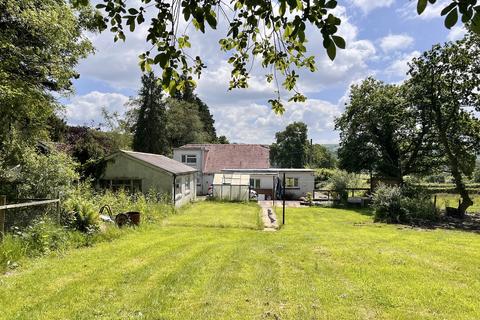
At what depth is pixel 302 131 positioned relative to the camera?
7750 cm

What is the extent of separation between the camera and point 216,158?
44.4m

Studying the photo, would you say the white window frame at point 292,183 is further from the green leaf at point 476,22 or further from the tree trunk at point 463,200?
the green leaf at point 476,22

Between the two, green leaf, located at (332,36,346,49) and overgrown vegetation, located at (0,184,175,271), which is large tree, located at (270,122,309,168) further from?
green leaf, located at (332,36,346,49)

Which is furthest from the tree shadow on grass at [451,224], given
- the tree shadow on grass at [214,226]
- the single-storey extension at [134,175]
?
the single-storey extension at [134,175]

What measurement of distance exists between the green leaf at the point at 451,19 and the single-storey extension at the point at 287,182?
33710 mm

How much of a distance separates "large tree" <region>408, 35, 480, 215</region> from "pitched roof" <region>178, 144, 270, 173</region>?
1953cm

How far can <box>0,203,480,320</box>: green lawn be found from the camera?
17.6 feet

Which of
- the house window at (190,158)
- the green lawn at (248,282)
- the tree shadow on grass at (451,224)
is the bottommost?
the tree shadow on grass at (451,224)

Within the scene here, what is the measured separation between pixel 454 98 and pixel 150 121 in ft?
112

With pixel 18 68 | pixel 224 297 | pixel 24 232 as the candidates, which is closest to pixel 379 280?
pixel 224 297

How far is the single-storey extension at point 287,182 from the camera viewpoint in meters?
36.3

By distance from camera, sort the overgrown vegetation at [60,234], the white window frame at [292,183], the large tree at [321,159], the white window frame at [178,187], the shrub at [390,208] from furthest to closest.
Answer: the large tree at [321,159], the white window frame at [292,183], the white window frame at [178,187], the shrub at [390,208], the overgrown vegetation at [60,234]

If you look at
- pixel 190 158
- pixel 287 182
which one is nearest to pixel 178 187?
pixel 287 182

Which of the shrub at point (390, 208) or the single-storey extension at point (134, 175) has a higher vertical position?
the single-storey extension at point (134, 175)
